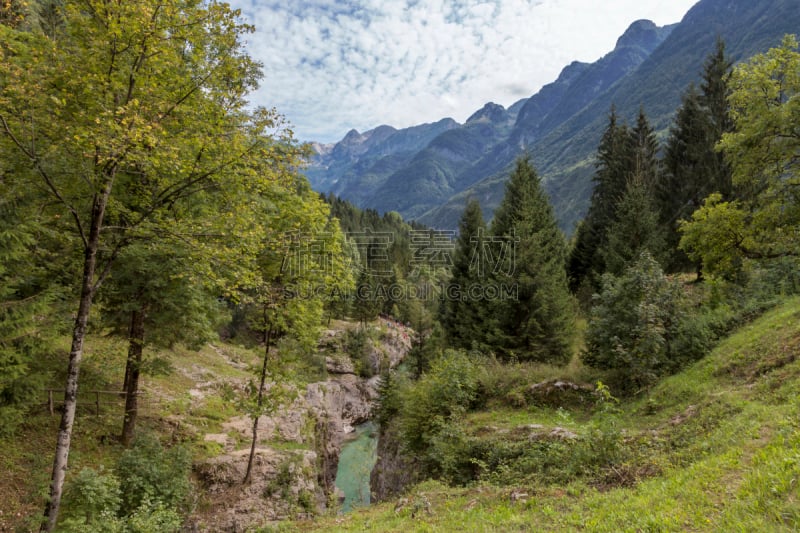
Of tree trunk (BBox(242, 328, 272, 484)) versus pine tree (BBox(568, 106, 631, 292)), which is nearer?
tree trunk (BBox(242, 328, 272, 484))

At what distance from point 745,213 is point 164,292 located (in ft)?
67.4

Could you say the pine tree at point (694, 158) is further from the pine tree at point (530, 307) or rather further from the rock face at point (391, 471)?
the rock face at point (391, 471)

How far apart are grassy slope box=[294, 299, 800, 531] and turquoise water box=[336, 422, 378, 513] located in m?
12.3

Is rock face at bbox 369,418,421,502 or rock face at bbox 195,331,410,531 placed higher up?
rock face at bbox 195,331,410,531

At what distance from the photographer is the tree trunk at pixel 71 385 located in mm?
7134

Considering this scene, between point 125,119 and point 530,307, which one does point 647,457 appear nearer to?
point 125,119

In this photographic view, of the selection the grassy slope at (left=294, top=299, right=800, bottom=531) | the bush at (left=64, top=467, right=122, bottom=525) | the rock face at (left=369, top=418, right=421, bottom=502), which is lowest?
the rock face at (left=369, top=418, right=421, bottom=502)

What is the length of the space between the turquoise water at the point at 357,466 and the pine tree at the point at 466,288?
1039 centimetres

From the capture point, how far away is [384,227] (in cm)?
11719

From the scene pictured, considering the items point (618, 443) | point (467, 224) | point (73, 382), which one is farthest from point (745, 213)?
point (73, 382)

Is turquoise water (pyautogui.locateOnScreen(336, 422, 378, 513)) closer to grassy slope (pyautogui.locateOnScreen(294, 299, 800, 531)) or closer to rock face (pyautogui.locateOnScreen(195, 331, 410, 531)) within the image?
rock face (pyautogui.locateOnScreen(195, 331, 410, 531))

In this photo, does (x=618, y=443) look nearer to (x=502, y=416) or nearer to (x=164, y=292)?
(x=502, y=416)

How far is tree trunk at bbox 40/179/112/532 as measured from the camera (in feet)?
23.4

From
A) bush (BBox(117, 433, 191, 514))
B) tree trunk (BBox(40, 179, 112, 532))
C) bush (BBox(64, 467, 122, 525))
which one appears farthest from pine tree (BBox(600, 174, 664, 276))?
bush (BBox(64, 467, 122, 525))
